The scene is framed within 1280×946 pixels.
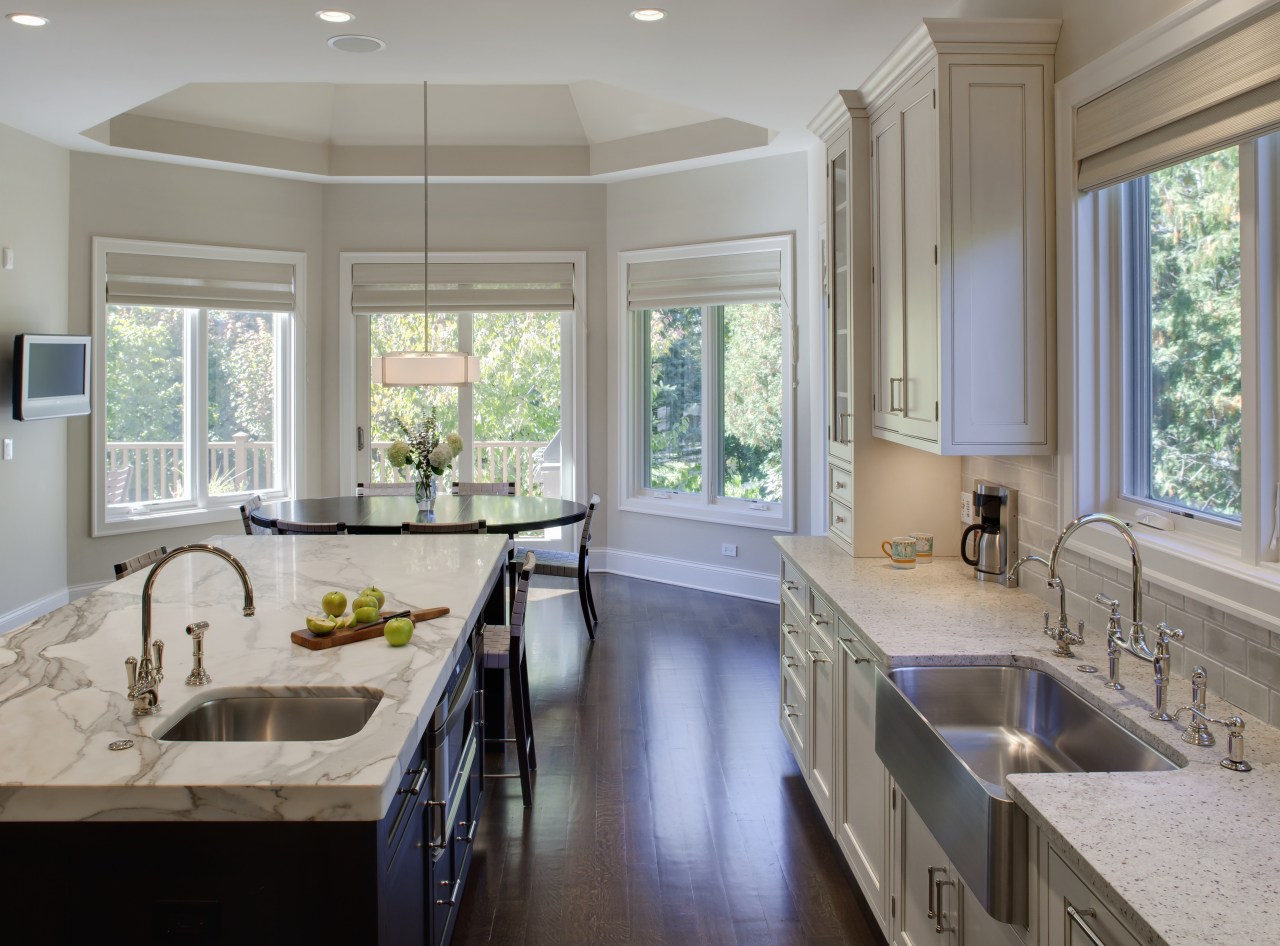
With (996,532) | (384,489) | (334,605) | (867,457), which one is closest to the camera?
(334,605)

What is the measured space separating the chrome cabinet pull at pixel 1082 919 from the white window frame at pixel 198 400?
672cm

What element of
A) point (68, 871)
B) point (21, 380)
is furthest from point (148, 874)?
point (21, 380)

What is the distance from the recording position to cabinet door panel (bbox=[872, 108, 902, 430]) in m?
3.40

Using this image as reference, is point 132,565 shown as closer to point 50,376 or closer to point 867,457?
point 867,457

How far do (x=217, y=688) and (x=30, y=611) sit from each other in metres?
4.94

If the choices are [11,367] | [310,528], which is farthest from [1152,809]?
[11,367]

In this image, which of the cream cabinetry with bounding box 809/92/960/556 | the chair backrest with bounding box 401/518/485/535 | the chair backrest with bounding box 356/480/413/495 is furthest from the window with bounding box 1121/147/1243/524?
the chair backrest with bounding box 356/480/413/495

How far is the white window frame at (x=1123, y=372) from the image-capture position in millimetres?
2107

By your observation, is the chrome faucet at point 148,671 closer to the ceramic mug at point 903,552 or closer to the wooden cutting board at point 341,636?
the wooden cutting board at point 341,636

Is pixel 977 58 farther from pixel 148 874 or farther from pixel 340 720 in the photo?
pixel 148 874

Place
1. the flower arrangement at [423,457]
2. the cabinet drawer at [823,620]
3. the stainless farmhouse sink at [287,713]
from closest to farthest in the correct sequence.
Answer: the stainless farmhouse sink at [287,713] < the cabinet drawer at [823,620] < the flower arrangement at [423,457]

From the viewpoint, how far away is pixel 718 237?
7137 mm

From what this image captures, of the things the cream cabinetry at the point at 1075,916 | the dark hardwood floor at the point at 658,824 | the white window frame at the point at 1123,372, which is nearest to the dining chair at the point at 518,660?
the dark hardwood floor at the point at 658,824

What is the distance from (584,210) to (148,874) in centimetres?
663
